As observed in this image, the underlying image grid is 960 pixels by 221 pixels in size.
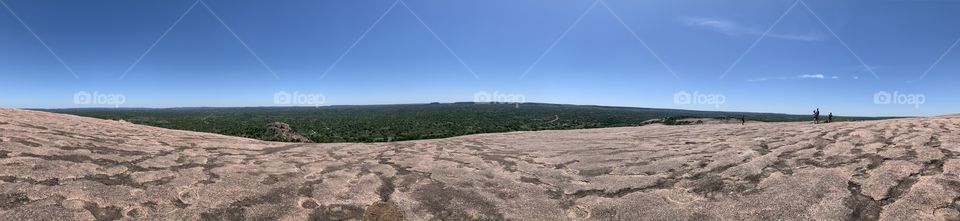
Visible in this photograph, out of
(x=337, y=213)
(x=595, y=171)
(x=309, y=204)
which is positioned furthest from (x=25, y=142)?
(x=595, y=171)

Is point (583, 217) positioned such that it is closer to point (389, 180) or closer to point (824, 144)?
point (389, 180)

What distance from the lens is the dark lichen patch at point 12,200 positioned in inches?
275

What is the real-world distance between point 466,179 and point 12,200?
7.43 m

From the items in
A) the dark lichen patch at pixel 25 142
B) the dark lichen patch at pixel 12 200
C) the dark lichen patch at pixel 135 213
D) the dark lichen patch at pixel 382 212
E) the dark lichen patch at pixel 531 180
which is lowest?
the dark lichen patch at pixel 382 212

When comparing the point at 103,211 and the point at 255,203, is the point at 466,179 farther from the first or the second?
the point at 103,211

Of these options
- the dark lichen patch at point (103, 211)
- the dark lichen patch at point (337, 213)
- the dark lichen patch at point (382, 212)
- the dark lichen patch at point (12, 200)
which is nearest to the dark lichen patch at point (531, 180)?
the dark lichen patch at point (382, 212)

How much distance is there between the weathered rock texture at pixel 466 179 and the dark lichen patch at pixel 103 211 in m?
0.03

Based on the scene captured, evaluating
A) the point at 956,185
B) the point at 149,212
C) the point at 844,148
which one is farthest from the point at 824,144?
the point at 149,212

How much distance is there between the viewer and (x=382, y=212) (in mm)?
8438

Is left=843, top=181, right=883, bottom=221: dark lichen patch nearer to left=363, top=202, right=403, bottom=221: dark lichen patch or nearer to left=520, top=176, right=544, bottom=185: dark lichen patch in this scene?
left=520, top=176, right=544, bottom=185: dark lichen patch

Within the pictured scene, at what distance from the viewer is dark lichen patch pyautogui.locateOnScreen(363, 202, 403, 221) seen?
26.9ft

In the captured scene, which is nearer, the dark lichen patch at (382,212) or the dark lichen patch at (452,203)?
the dark lichen patch at (382,212)

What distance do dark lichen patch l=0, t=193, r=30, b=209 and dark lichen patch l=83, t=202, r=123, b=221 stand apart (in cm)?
79

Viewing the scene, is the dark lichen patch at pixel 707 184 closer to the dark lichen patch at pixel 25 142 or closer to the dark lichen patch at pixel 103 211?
the dark lichen patch at pixel 103 211
